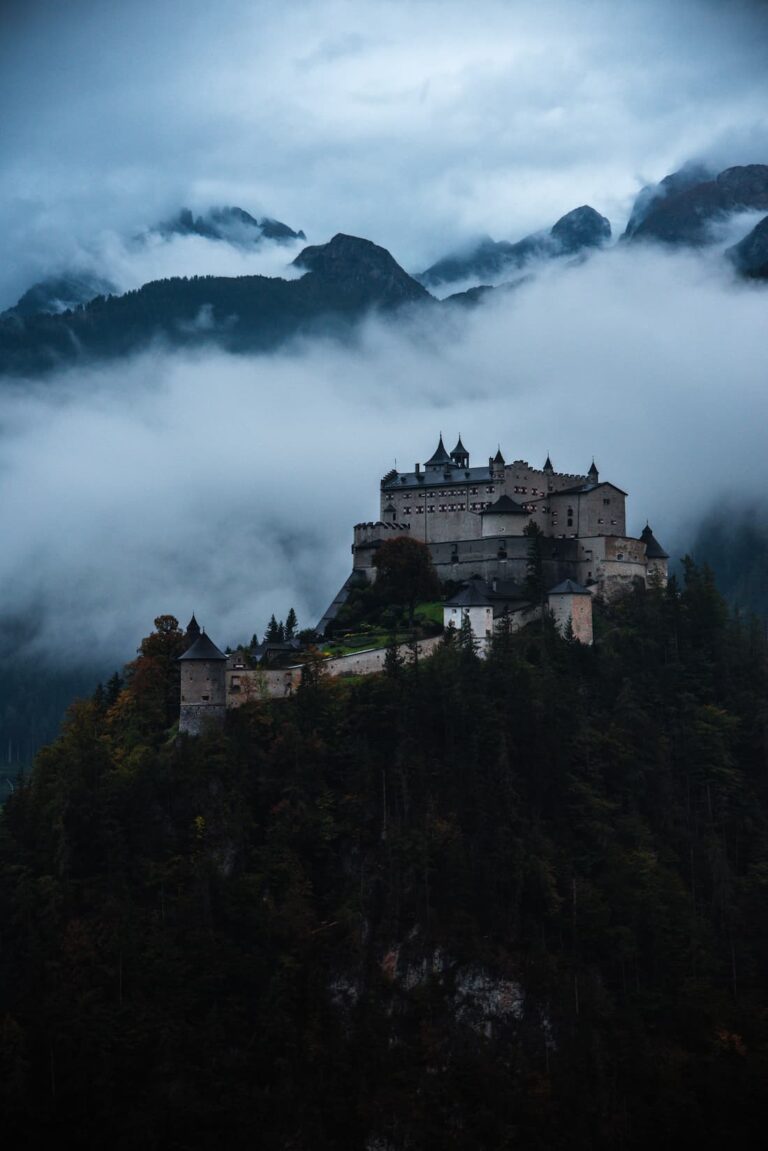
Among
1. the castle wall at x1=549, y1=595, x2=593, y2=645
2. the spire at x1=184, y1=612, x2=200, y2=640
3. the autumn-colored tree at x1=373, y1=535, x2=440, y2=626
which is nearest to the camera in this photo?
the spire at x1=184, y1=612, x2=200, y2=640

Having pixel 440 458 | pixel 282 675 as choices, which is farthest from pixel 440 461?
pixel 282 675

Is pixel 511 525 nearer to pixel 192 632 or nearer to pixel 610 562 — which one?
pixel 610 562

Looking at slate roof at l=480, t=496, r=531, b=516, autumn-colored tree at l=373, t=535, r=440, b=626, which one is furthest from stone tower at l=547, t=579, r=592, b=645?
slate roof at l=480, t=496, r=531, b=516

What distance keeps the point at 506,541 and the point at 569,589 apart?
839cm

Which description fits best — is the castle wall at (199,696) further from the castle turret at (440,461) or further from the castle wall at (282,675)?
the castle turret at (440,461)

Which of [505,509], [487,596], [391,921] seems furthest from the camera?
[505,509]

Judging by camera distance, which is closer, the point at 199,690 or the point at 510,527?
the point at 199,690

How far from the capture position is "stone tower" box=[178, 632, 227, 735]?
8438 centimetres

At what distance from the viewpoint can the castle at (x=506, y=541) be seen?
9456cm

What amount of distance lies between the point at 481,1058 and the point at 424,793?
1320 centimetres

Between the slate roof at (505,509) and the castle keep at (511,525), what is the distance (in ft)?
0.20

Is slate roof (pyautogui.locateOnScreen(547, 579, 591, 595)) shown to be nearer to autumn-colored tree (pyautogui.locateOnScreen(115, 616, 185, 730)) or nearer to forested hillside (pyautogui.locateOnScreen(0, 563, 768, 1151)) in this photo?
forested hillside (pyautogui.locateOnScreen(0, 563, 768, 1151))

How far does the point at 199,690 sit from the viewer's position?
84.5m

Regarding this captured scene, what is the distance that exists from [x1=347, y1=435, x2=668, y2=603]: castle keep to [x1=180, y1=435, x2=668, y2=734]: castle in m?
0.06
